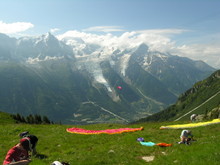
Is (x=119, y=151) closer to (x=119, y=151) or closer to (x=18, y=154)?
(x=119, y=151)

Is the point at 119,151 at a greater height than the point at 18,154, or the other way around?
the point at 18,154

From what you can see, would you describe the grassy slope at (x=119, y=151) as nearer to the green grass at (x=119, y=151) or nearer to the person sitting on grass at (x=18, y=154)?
the green grass at (x=119, y=151)

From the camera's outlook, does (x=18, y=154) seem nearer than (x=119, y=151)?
Yes

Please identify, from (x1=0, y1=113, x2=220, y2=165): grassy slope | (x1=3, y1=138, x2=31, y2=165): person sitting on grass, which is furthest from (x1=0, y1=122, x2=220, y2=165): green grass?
(x1=3, y1=138, x2=31, y2=165): person sitting on grass

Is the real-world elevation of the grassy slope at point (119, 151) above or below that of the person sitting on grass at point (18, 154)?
below

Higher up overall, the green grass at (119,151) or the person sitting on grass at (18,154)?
the person sitting on grass at (18,154)

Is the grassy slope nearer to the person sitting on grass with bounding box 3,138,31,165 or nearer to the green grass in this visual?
the green grass

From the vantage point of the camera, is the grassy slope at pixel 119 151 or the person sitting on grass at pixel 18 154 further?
the grassy slope at pixel 119 151

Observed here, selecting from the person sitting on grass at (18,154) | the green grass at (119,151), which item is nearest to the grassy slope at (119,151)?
the green grass at (119,151)

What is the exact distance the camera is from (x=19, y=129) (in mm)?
35094

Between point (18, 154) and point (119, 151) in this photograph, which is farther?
point (119, 151)

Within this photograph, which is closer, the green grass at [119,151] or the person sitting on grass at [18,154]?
the person sitting on grass at [18,154]

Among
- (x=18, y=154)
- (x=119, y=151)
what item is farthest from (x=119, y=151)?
(x=18, y=154)

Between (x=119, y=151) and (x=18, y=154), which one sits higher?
(x=18, y=154)
